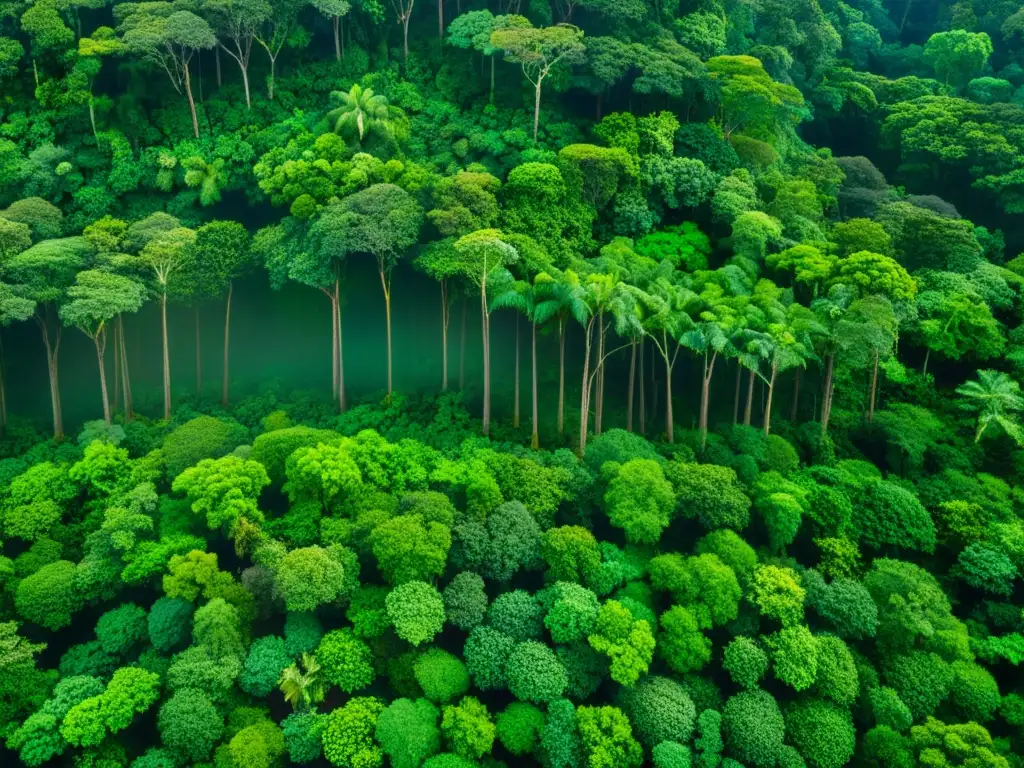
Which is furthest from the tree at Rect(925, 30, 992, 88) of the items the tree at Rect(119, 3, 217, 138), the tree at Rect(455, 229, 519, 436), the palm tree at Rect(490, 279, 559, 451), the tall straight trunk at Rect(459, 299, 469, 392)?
the tree at Rect(119, 3, 217, 138)

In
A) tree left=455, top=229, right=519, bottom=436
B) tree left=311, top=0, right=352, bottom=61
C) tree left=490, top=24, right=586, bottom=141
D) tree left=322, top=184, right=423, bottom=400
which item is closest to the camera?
tree left=455, top=229, right=519, bottom=436

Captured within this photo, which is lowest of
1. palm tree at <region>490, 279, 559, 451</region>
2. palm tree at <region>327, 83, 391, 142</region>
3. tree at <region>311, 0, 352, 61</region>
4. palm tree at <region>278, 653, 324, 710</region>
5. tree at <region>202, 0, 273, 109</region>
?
palm tree at <region>278, 653, 324, 710</region>

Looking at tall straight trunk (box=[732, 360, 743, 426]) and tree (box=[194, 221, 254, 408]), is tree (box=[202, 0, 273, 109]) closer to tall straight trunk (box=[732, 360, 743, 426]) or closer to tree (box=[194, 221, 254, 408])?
tree (box=[194, 221, 254, 408])

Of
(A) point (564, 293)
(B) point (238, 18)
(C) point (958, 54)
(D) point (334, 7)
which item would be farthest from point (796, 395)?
(C) point (958, 54)

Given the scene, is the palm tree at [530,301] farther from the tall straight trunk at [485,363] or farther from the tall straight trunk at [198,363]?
the tall straight trunk at [198,363]

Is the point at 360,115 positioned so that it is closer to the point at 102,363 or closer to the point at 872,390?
the point at 102,363

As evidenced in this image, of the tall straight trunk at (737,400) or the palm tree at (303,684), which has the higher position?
the tall straight trunk at (737,400)

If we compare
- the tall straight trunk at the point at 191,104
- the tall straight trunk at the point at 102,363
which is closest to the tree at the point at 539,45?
the tall straight trunk at the point at 191,104
